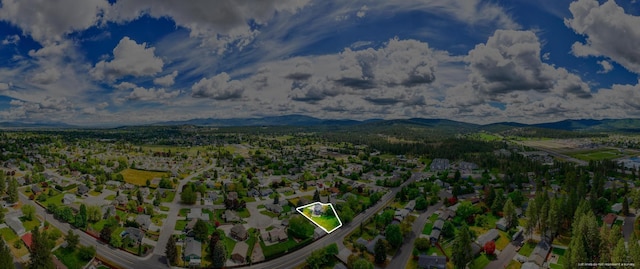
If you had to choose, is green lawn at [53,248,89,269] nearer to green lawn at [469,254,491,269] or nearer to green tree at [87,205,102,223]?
green tree at [87,205,102,223]

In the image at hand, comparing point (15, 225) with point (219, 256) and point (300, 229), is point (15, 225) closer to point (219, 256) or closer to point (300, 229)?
point (219, 256)

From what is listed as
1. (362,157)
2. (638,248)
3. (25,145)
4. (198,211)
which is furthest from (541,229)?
(25,145)

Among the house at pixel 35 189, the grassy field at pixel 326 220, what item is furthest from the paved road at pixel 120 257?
the house at pixel 35 189

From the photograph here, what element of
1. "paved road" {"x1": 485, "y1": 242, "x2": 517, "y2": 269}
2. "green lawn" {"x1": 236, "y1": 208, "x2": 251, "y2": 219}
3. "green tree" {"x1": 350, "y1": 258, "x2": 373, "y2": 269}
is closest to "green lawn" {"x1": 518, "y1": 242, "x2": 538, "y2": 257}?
"paved road" {"x1": 485, "y1": 242, "x2": 517, "y2": 269}

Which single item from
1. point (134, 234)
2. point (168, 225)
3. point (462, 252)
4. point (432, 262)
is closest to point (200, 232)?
point (134, 234)

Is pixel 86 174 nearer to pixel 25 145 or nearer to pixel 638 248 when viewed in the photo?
pixel 25 145

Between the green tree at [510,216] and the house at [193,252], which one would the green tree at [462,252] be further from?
the house at [193,252]
